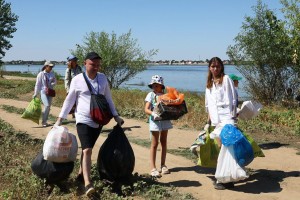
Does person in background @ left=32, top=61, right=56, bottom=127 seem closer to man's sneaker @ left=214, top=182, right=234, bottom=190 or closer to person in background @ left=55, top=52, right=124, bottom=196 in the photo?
person in background @ left=55, top=52, right=124, bottom=196

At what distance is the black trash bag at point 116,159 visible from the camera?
18.1 ft

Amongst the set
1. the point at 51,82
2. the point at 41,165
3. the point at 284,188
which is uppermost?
the point at 51,82

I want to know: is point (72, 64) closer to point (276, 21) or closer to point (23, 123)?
point (23, 123)

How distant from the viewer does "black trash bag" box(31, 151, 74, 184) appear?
536 centimetres

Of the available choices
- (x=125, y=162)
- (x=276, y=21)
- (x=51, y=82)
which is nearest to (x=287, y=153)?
(x=125, y=162)

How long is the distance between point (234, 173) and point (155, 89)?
1.90m

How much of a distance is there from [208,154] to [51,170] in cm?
234

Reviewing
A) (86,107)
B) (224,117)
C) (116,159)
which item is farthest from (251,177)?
(86,107)

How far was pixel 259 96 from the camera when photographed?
778 inches

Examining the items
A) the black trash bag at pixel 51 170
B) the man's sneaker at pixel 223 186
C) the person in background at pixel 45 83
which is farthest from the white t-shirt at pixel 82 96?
the person in background at pixel 45 83

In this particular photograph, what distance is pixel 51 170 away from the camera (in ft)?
17.5

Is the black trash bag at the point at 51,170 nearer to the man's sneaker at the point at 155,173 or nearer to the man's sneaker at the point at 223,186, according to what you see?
the man's sneaker at the point at 155,173

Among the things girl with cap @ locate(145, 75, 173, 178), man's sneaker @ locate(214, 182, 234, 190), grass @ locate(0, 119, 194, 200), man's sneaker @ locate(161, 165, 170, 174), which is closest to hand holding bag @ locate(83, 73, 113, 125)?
grass @ locate(0, 119, 194, 200)

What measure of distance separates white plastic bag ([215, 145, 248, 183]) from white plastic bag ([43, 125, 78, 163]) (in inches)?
81.7
